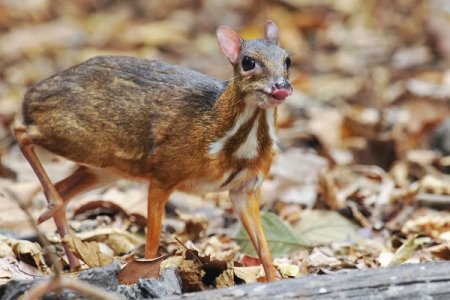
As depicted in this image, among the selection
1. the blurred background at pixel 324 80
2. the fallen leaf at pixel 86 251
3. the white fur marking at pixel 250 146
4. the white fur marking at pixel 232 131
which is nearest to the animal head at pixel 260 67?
the white fur marking at pixel 232 131

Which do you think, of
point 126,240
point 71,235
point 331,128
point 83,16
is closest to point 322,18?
point 83,16

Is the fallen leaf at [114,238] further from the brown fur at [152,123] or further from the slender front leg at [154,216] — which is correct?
the slender front leg at [154,216]

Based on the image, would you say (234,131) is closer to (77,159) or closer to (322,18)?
(77,159)

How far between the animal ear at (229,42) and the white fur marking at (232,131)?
1.04ft

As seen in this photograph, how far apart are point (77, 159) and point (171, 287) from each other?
167 centimetres

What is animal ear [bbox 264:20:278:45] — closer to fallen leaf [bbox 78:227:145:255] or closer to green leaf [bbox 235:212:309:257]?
green leaf [bbox 235:212:309:257]

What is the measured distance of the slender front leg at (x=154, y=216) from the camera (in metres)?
6.10

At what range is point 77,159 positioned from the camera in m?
6.47

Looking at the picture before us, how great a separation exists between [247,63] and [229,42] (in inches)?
10.9

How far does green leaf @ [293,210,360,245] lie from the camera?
7438 mm

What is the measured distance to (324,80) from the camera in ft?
44.2

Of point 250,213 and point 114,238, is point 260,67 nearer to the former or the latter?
point 250,213

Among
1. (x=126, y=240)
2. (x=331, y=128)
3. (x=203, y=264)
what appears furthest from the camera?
(x=331, y=128)

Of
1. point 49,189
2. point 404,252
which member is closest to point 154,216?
point 49,189
